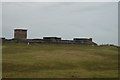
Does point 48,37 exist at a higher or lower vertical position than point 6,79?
higher

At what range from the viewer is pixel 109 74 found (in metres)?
20.8

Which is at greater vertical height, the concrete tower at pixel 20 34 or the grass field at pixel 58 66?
the concrete tower at pixel 20 34

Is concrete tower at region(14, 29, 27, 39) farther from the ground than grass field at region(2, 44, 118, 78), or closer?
farther from the ground

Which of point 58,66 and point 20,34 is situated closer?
point 58,66

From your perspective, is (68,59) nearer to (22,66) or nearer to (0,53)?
(22,66)

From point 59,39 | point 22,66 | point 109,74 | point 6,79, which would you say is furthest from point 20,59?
point 59,39

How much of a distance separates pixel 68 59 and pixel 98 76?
759cm

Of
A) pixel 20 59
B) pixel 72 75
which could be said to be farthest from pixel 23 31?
pixel 72 75

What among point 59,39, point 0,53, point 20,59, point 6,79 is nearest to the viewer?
point 6,79

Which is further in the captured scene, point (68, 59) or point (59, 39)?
point (59, 39)

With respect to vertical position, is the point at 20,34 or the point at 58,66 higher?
the point at 20,34

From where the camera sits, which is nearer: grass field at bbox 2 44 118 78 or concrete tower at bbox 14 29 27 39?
grass field at bbox 2 44 118 78

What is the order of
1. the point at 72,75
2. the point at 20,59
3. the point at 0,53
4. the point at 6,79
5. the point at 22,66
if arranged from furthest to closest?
1. the point at 0,53
2. the point at 20,59
3. the point at 22,66
4. the point at 72,75
5. the point at 6,79

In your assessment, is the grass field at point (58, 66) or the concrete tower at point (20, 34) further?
the concrete tower at point (20, 34)
